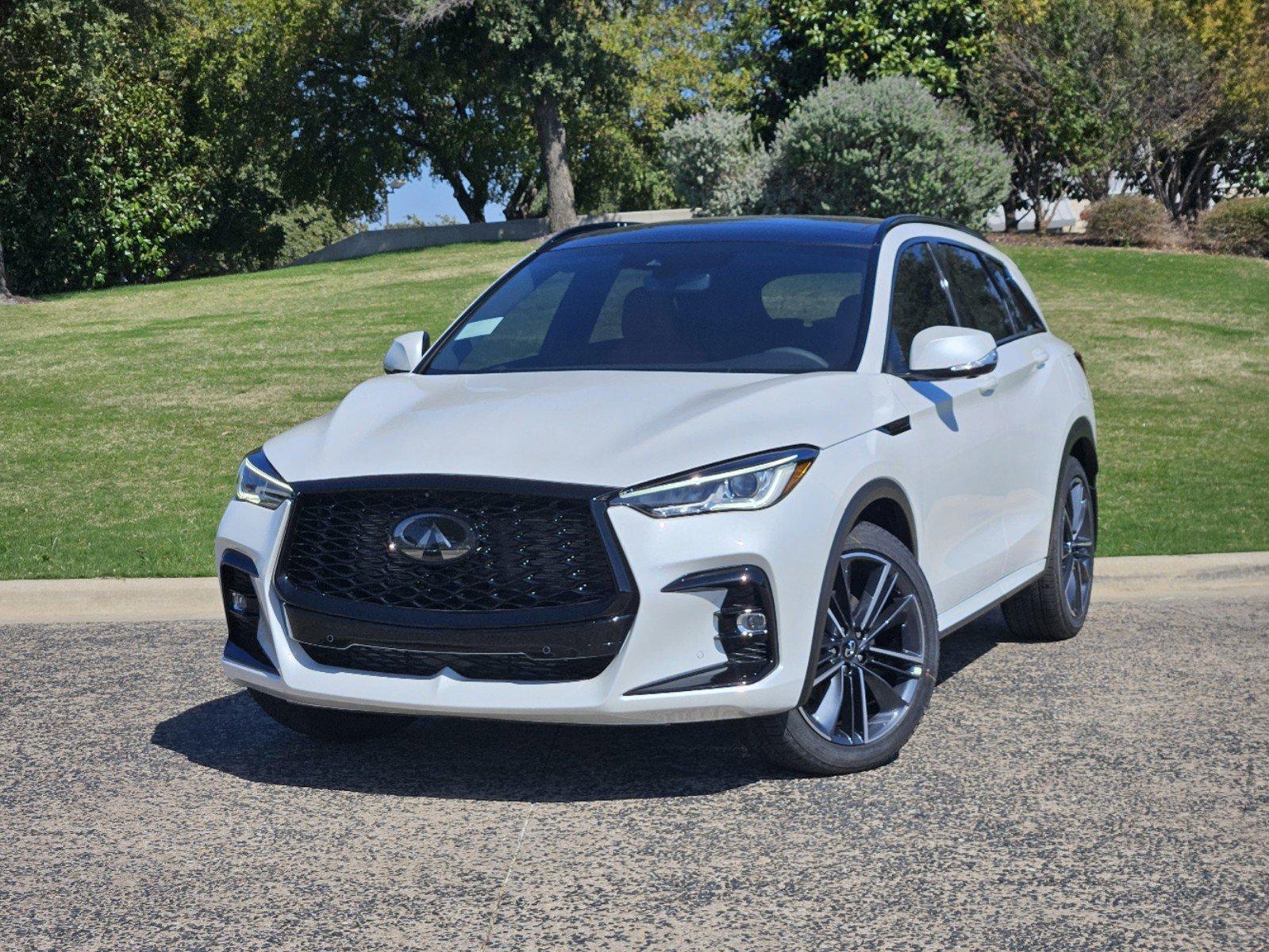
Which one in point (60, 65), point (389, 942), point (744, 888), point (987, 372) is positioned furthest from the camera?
point (60, 65)

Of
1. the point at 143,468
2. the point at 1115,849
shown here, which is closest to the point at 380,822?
the point at 1115,849

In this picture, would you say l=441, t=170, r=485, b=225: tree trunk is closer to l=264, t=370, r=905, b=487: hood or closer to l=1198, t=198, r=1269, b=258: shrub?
l=1198, t=198, r=1269, b=258: shrub

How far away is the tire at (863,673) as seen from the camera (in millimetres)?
5020

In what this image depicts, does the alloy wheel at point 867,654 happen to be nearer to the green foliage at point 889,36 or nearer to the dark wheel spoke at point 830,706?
the dark wheel spoke at point 830,706

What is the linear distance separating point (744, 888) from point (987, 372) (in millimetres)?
2277

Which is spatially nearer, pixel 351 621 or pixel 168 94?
pixel 351 621

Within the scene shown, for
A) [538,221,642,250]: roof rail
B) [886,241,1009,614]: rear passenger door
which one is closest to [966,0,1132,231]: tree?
[538,221,642,250]: roof rail

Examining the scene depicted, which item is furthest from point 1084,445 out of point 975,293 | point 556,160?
point 556,160

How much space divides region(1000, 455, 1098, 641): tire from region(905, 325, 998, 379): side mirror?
1663 mm

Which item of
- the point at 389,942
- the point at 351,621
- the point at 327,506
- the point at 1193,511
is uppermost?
the point at 327,506

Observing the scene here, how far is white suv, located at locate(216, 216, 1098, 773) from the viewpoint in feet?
15.1

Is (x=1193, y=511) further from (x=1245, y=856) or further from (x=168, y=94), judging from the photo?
(x=168, y=94)

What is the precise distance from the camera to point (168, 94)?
4819 centimetres

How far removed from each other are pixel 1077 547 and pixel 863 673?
2658 millimetres
